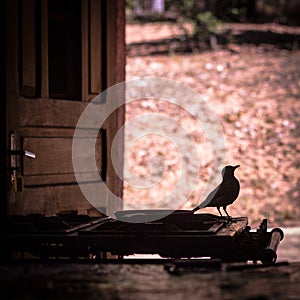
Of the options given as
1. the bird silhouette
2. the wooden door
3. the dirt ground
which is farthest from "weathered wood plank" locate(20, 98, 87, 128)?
the dirt ground

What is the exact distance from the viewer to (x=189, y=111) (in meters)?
16.5

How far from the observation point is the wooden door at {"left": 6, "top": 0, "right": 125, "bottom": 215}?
5.49 metres

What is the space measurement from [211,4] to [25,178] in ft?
56.9

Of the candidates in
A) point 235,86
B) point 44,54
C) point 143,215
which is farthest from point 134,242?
point 235,86

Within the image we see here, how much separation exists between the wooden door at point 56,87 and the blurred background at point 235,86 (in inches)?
236

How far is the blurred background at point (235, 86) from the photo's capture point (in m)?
14.0

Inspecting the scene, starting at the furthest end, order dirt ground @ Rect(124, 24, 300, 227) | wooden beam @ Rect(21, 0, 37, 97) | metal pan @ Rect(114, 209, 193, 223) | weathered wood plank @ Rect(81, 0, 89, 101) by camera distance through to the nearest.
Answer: dirt ground @ Rect(124, 24, 300, 227) < weathered wood plank @ Rect(81, 0, 89, 101) < wooden beam @ Rect(21, 0, 37, 97) < metal pan @ Rect(114, 209, 193, 223)

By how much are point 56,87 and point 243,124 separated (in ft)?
31.5

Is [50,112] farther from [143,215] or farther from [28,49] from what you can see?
[143,215]

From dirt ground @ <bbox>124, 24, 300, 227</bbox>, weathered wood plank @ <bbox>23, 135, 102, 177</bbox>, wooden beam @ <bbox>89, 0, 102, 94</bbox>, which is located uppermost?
wooden beam @ <bbox>89, 0, 102, 94</bbox>

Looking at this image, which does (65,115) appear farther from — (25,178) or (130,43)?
(130,43)

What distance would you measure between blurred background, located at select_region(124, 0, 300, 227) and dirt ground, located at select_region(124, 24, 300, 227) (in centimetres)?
2

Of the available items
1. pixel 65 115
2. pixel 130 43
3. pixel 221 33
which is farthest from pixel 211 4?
pixel 65 115

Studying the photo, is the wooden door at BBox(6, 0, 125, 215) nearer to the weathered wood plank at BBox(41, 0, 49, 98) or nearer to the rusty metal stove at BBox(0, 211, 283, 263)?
the weathered wood plank at BBox(41, 0, 49, 98)
